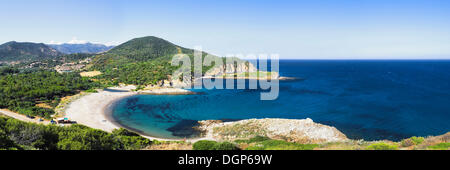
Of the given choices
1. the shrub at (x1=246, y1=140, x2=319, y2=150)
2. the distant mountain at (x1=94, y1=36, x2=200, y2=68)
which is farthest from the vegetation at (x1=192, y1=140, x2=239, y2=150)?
the distant mountain at (x1=94, y1=36, x2=200, y2=68)

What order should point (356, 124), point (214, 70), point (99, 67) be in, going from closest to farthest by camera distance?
point (356, 124)
point (99, 67)
point (214, 70)

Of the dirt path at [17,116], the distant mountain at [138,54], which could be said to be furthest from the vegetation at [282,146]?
the distant mountain at [138,54]

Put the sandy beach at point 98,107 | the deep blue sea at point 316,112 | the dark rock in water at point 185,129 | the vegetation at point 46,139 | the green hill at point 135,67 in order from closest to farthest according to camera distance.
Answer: the vegetation at point 46,139 → the dark rock in water at point 185,129 → the deep blue sea at point 316,112 → the sandy beach at point 98,107 → the green hill at point 135,67

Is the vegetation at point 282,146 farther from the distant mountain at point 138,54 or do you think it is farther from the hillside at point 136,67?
the distant mountain at point 138,54

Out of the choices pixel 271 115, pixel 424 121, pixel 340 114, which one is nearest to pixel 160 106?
pixel 271 115

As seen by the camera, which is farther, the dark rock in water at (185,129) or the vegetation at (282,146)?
the dark rock in water at (185,129)

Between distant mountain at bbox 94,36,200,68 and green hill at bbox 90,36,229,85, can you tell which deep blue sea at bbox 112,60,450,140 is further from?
A: distant mountain at bbox 94,36,200,68

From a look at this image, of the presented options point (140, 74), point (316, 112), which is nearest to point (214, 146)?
point (316, 112)
